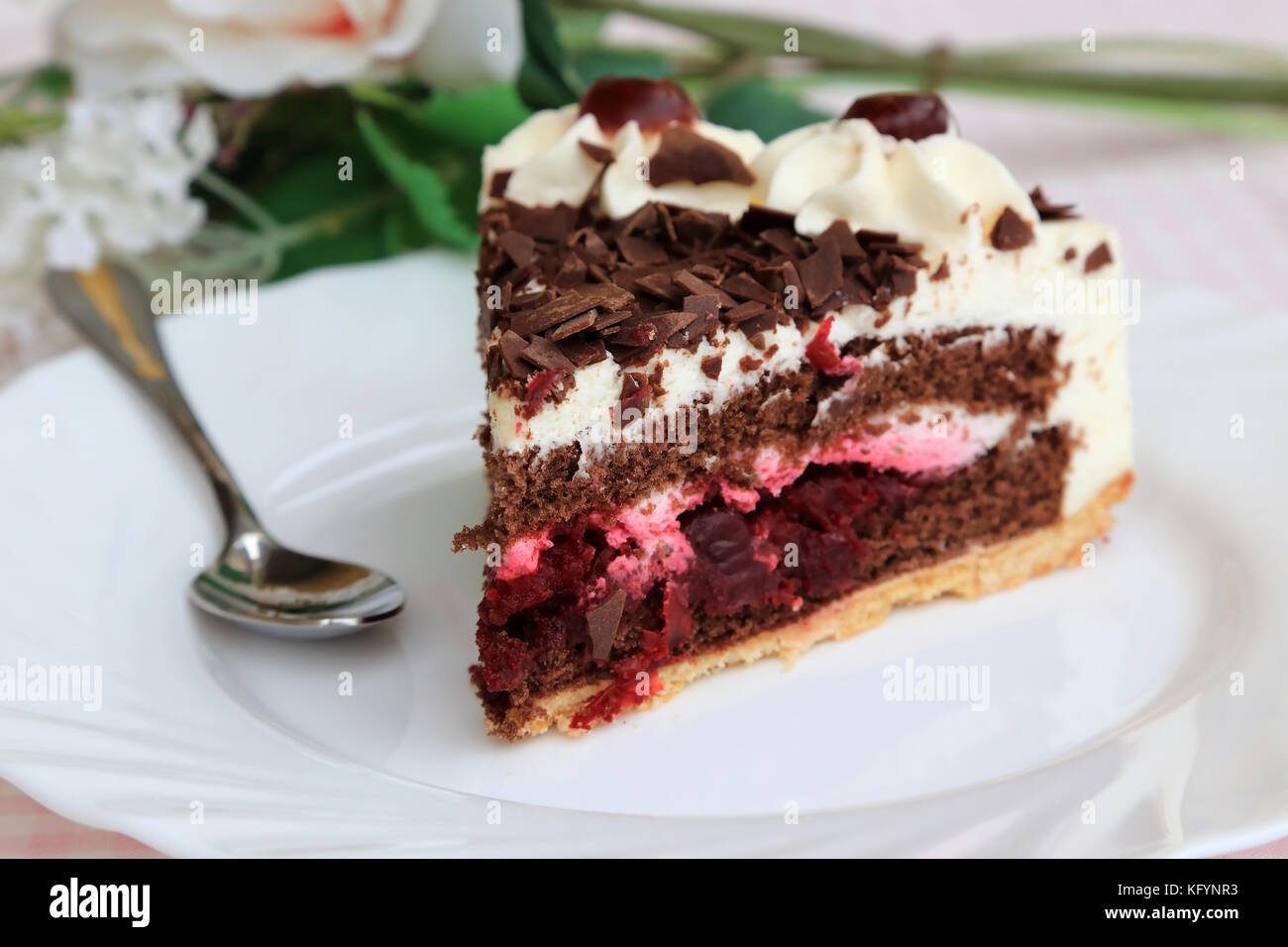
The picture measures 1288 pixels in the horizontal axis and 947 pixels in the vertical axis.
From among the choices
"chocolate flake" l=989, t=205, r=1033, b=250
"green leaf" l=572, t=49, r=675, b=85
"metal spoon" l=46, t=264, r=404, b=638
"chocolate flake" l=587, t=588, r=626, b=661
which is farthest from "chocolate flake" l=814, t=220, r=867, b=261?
"green leaf" l=572, t=49, r=675, b=85

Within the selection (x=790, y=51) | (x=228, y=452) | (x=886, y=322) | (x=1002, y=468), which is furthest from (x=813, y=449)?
(x=790, y=51)

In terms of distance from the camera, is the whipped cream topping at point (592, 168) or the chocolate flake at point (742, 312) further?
the whipped cream topping at point (592, 168)

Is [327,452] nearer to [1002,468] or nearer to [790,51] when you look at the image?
[1002,468]

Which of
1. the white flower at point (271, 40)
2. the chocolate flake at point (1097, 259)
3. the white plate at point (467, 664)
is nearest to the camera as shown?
the white plate at point (467, 664)

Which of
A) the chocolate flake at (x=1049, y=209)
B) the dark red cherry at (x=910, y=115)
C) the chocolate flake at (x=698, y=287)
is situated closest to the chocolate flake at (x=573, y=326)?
the chocolate flake at (x=698, y=287)

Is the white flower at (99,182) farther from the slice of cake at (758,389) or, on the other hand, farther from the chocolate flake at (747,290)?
the chocolate flake at (747,290)

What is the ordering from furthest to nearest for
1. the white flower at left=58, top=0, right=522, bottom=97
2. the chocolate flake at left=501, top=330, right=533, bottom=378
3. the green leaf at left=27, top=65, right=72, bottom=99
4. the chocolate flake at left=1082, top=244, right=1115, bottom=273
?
the green leaf at left=27, top=65, right=72, bottom=99 < the white flower at left=58, top=0, right=522, bottom=97 < the chocolate flake at left=1082, top=244, right=1115, bottom=273 < the chocolate flake at left=501, top=330, right=533, bottom=378

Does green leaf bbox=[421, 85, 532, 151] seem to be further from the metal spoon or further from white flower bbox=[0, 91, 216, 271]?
the metal spoon
